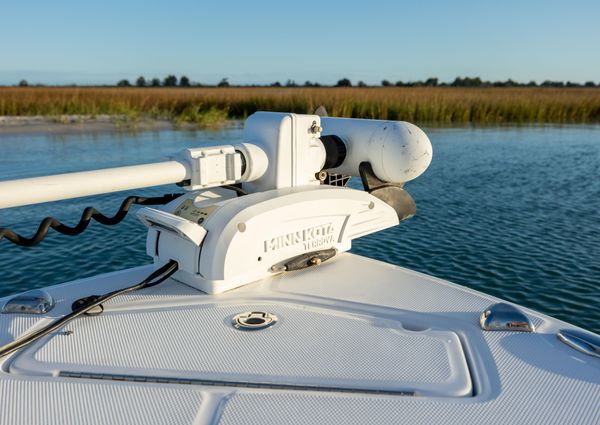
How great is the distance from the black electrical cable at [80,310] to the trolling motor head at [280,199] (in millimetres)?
71

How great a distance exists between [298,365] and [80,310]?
0.86m

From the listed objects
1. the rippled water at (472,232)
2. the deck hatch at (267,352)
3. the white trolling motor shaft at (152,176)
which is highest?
the white trolling motor shaft at (152,176)

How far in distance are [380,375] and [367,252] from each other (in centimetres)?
357

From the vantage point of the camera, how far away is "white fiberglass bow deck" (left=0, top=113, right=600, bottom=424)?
57.9 inches

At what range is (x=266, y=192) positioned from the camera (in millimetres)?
2432

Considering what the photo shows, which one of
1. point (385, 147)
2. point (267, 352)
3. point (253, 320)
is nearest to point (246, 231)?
point (253, 320)

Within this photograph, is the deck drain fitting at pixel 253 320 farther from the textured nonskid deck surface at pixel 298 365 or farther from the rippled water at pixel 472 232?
the rippled water at pixel 472 232

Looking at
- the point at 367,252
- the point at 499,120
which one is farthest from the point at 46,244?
the point at 499,120

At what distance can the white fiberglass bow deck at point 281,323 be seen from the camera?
4.83ft

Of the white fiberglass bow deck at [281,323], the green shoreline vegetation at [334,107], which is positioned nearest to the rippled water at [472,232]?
the white fiberglass bow deck at [281,323]

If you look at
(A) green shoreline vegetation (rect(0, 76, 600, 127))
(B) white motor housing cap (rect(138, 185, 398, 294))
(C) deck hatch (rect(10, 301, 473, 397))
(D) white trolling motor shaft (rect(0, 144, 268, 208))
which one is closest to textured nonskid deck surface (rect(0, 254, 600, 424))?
(C) deck hatch (rect(10, 301, 473, 397))

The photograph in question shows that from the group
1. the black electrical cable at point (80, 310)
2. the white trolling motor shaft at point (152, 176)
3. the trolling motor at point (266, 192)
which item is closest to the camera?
the black electrical cable at point (80, 310)

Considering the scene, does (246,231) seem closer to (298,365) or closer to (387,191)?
(298,365)

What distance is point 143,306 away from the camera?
83.8 inches
